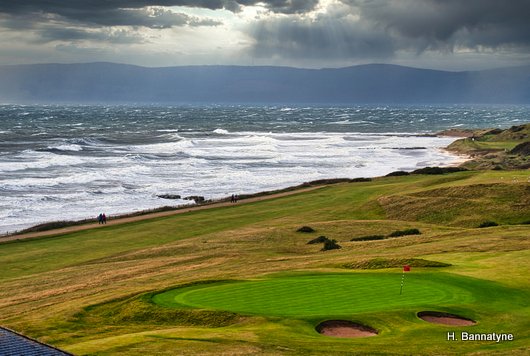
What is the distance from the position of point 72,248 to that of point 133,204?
2201 cm

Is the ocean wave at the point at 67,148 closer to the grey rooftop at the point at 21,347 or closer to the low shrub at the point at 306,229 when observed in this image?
the low shrub at the point at 306,229

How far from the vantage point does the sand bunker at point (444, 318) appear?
20.5 m

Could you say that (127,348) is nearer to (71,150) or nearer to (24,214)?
(24,214)

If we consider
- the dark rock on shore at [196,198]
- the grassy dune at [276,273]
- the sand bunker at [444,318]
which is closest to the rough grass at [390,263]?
the grassy dune at [276,273]

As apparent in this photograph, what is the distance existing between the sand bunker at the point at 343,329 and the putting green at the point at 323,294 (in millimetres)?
526

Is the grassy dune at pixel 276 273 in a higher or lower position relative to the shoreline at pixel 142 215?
higher

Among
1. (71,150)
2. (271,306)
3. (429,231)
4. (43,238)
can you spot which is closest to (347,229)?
(429,231)

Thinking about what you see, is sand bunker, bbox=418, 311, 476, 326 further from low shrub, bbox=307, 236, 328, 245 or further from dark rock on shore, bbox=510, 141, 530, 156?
dark rock on shore, bbox=510, 141, 530, 156

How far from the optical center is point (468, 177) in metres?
64.6

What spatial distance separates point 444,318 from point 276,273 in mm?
7818

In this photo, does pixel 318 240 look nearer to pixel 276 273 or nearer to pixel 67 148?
pixel 276 273

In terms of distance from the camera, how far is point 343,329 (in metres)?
19.9

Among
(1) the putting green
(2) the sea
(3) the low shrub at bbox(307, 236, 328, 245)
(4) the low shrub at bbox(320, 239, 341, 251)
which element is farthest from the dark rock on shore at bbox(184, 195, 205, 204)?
(1) the putting green

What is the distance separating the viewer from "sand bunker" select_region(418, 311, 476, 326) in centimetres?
2055
